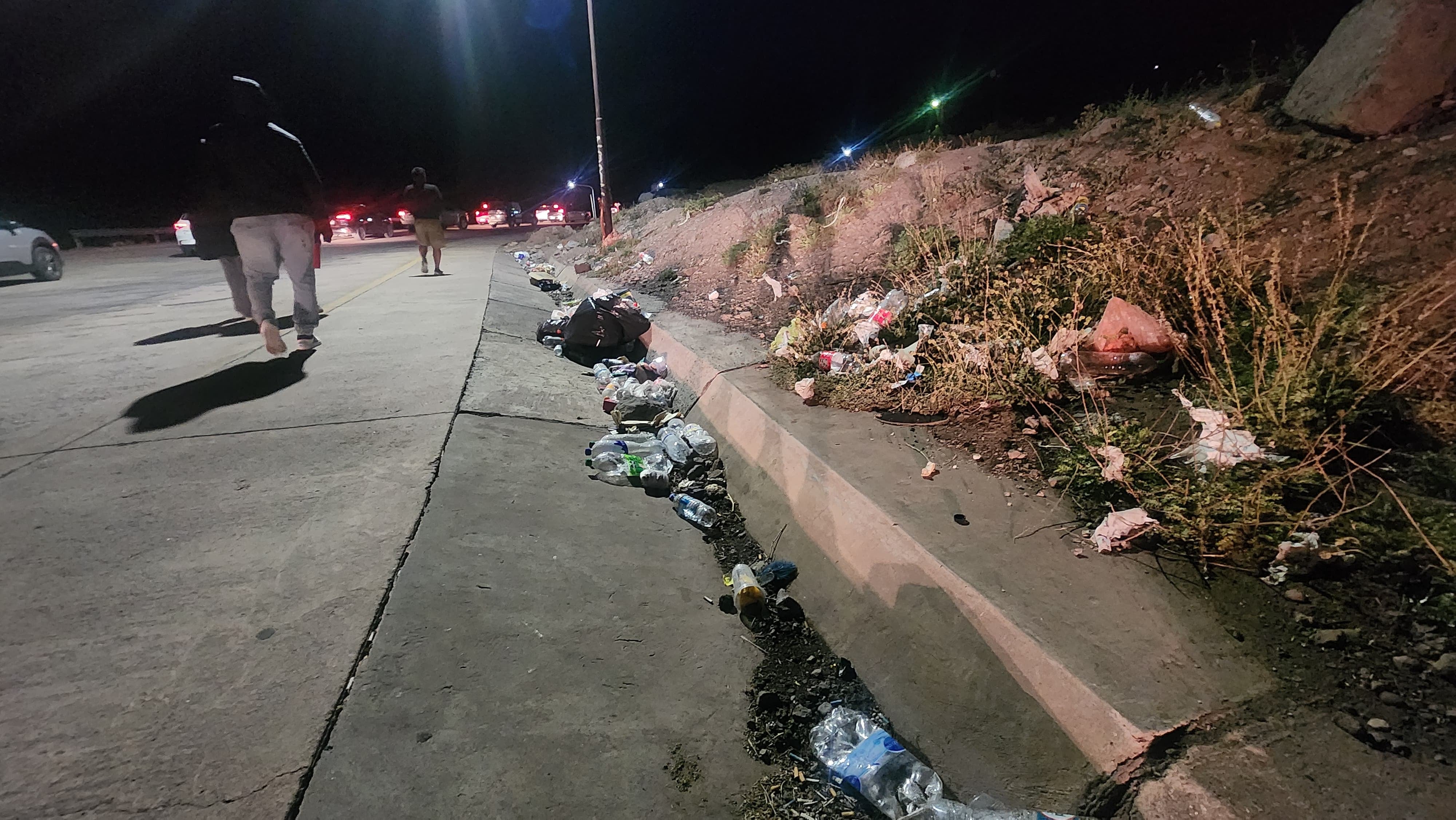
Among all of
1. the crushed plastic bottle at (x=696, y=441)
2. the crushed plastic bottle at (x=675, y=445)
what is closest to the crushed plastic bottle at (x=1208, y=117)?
the crushed plastic bottle at (x=696, y=441)

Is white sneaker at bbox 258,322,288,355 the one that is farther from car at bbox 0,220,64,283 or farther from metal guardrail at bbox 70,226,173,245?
metal guardrail at bbox 70,226,173,245

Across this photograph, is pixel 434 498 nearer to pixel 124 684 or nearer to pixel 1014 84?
pixel 124 684

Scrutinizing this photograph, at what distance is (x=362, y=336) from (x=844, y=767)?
545cm

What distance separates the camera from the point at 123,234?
60.7ft

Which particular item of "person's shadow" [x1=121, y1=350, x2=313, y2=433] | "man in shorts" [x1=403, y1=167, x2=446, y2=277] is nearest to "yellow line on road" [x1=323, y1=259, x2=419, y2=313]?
"man in shorts" [x1=403, y1=167, x2=446, y2=277]

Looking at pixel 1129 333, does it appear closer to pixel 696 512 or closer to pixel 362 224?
pixel 696 512

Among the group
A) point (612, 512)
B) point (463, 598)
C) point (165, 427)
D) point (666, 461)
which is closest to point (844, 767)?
point (463, 598)

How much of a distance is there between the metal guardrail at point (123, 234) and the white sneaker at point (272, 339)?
1964 cm

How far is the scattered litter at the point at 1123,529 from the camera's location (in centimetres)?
222

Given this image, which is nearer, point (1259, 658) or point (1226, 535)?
point (1259, 658)

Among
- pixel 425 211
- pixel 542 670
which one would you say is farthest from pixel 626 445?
pixel 425 211

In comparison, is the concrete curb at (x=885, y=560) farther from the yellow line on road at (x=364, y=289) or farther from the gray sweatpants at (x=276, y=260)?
the yellow line on road at (x=364, y=289)

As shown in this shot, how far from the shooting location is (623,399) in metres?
4.39

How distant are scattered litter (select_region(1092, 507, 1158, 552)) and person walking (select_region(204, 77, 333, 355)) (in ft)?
18.0
